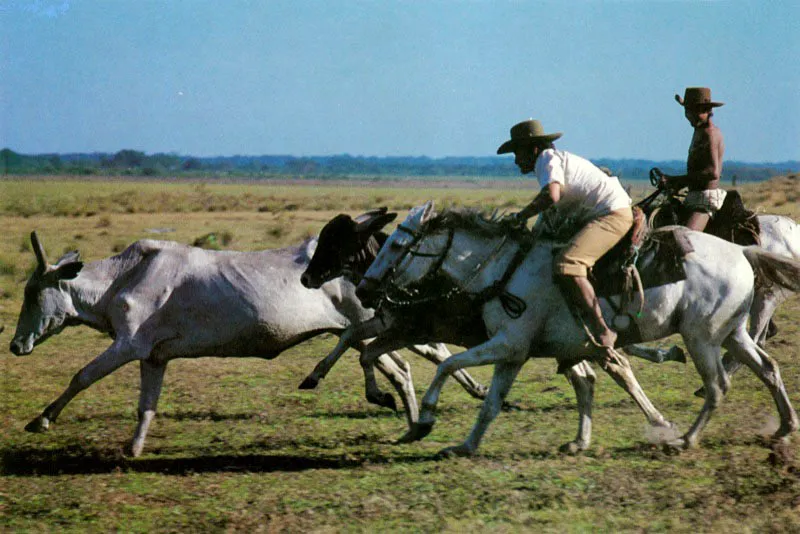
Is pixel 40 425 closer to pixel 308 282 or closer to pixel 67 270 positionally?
pixel 67 270

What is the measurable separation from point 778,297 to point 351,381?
4.50 meters

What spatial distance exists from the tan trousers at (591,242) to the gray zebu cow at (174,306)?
7.28ft

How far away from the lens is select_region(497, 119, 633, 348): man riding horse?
7508 millimetres

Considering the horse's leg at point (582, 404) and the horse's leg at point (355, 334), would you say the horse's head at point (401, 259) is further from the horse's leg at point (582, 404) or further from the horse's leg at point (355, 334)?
the horse's leg at point (582, 404)

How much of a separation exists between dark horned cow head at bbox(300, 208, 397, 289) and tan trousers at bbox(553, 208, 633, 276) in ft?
6.25

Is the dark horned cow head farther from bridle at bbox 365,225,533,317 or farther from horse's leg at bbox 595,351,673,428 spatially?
horse's leg at bbox 595,351,673,428

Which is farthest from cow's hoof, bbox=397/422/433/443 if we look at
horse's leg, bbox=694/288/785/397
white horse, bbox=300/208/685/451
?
horse's leg, bbox=694/288/785/397

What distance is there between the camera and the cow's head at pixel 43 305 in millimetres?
8820

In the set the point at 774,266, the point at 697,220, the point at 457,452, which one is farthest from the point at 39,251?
the point at 774,266

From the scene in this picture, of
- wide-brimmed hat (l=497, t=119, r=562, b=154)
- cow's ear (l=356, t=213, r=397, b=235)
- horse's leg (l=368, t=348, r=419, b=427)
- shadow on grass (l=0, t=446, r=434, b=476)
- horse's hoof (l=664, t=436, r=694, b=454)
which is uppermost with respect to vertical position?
wide-brimmed hat (l=497, t=119, r=562, b=154)

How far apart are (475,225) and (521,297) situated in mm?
680

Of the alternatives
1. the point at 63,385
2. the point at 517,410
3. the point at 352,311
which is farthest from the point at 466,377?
the point at 63,385

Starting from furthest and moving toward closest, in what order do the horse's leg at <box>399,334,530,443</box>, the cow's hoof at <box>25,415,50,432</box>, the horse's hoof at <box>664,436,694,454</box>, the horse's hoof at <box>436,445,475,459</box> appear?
the cow's hoof at <box>25,415,50,432</box> < the horse's hoof at <box>664,436,694,454</box> < the horse's hoof at <box>436,445,475,459</box> < the horse's leg at <box>399,334,530,443</box>

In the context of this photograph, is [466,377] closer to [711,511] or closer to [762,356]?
[762,356]
